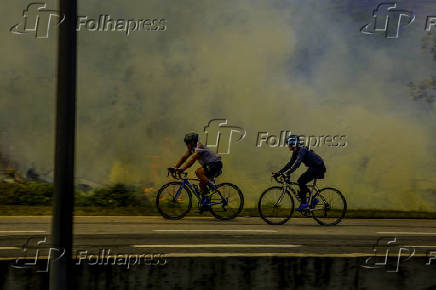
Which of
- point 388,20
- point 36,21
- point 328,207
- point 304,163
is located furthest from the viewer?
point 388,20

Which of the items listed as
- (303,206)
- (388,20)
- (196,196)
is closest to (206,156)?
(196,196)

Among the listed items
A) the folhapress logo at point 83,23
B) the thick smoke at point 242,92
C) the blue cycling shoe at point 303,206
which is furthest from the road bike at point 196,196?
the folhapress logo at point 83,23

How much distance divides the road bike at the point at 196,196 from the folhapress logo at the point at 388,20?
245 inches

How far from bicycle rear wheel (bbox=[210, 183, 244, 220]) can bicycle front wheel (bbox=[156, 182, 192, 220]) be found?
1.61 ft

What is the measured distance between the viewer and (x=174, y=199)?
43.2 feet

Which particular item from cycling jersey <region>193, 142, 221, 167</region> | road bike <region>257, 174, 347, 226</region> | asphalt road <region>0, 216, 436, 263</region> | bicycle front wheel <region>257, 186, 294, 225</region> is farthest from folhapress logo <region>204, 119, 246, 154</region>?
bicycle front wheel <region>257, 186, 294, 225</region>

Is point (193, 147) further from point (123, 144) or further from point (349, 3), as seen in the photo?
point (349, 3)

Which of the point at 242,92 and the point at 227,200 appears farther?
the point at 242,92

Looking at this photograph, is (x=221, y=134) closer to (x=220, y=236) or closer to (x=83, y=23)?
(x=83, y=23)

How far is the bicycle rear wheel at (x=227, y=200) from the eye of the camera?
13.4 m

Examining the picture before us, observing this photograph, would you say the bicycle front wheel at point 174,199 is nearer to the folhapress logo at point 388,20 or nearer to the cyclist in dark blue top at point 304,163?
the cyclist in dark blue top at point 304,163

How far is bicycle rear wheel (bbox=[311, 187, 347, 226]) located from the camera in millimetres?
13203

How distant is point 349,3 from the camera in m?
17.2

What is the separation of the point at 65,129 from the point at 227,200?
7954 millimetres
